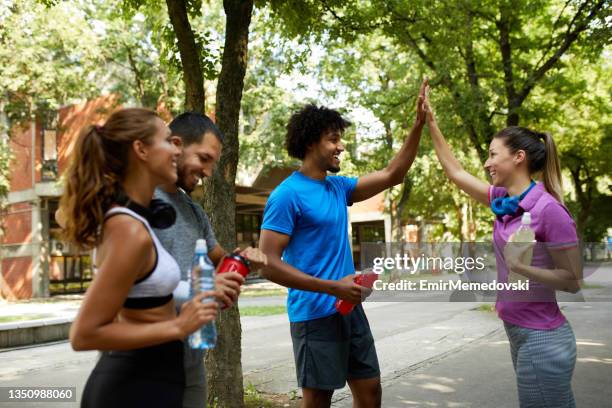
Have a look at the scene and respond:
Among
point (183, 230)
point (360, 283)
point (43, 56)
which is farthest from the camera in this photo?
point (43, 56)

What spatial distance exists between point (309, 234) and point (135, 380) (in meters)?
→ 1.64

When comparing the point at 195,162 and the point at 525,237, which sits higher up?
the point at 195,162

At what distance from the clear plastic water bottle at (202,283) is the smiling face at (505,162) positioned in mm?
1685

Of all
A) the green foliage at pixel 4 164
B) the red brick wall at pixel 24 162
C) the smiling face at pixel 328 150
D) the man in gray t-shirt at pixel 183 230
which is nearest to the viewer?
the man in gray t-shirt at pixel 183 230

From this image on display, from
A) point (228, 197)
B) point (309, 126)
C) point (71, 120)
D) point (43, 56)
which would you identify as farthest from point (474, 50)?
point (71, 120)

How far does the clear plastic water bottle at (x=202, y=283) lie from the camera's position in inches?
87.8

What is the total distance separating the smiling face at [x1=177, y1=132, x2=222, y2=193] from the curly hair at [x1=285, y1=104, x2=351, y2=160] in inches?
41.5

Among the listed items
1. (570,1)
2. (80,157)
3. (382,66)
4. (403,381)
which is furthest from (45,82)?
(80,157)

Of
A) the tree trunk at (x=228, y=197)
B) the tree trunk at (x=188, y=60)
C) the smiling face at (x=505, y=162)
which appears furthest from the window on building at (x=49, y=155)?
the smiling face at (x=505, y=162)

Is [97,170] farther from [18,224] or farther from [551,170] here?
[18,224]

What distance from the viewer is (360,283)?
3.43 meters

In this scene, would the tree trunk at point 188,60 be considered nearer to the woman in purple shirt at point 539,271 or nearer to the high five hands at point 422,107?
the high five hands at point 422,107

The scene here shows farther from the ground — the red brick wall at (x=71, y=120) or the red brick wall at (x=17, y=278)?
the red brick wall at (x=71, y=120)

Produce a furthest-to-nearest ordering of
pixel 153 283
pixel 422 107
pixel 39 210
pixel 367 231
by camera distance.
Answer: pixel 367 231
pixel 39 210
pixel 422 107
pixel 153 283
